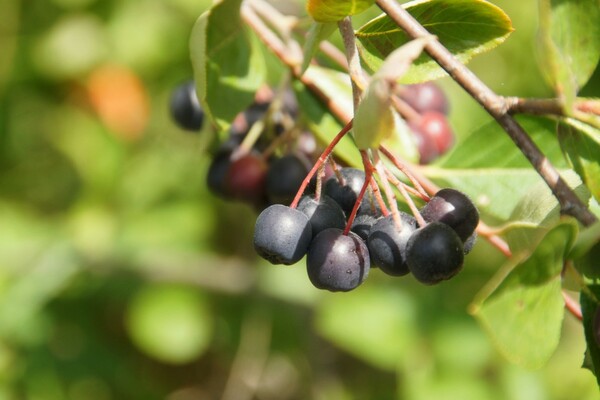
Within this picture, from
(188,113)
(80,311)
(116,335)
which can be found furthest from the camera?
(116,335)

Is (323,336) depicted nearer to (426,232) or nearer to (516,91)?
(516,91)

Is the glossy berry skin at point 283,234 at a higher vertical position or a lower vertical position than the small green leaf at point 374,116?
lower

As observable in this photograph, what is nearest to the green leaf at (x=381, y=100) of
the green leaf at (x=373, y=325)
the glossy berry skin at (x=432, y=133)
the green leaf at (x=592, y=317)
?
the green leaf at (x=592, y=317)

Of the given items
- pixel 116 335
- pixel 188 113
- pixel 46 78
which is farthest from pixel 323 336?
pixel 188 113

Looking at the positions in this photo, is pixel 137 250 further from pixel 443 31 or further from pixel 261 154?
pixel 443 31

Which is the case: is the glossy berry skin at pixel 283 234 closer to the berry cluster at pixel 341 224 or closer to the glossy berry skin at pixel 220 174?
the berry cluster at pixel 341 224

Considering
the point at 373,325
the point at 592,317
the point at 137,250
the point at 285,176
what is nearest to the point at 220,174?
the point at 285,176
